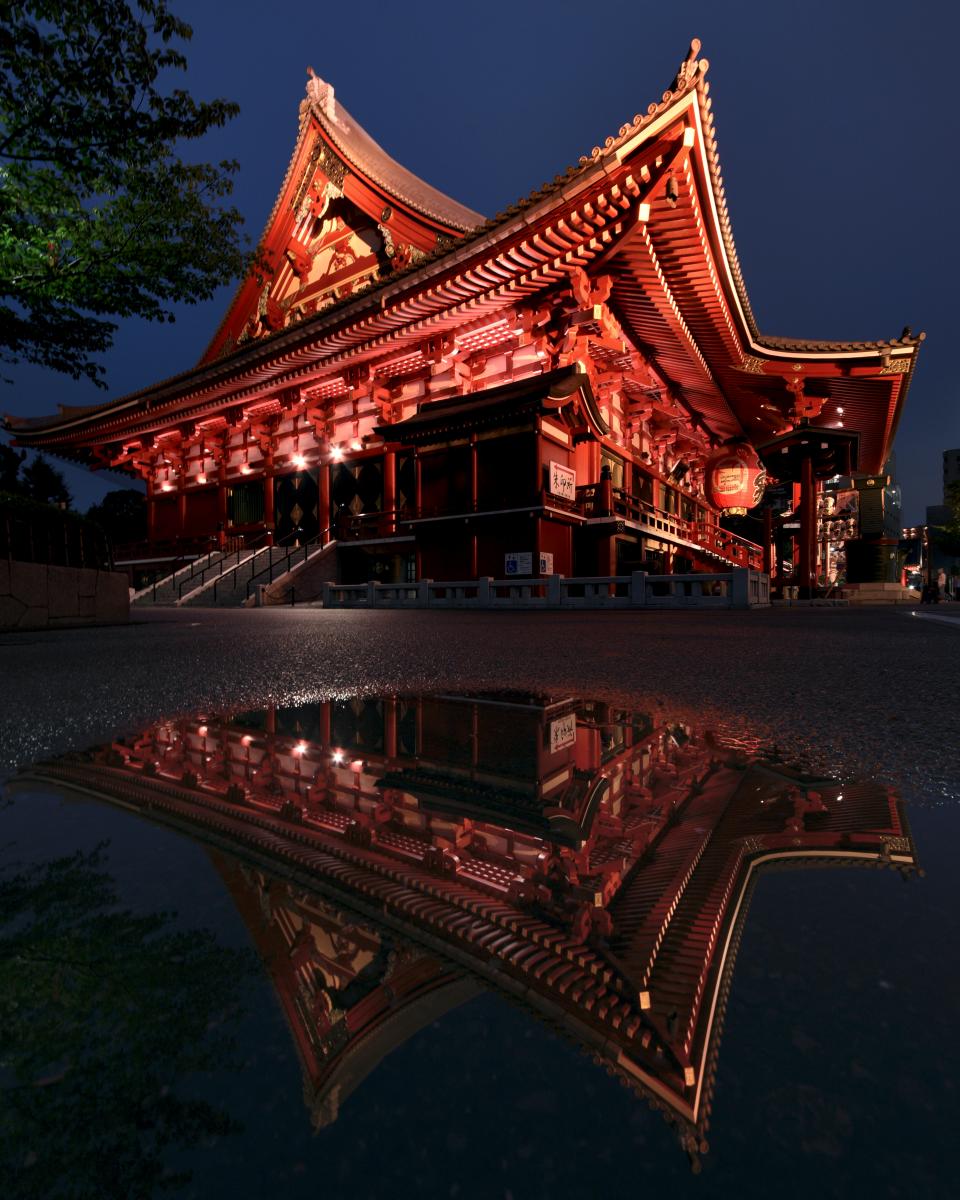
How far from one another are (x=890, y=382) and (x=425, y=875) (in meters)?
18.4

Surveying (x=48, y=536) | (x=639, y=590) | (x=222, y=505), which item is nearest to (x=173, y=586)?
(x=222, y=505)

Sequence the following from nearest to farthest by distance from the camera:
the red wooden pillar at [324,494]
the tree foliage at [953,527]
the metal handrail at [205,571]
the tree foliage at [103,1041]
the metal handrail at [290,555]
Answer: the tree foliage at [103,1041] < the metal handrail at [290,555] < the metal handrail at [205,571] < the red wooden pillar at [324,494] < the tree foliage at [953,527]

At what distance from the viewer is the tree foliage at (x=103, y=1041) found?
402 mm

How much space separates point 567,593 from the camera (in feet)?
37.0

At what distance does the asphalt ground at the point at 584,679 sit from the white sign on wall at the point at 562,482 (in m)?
7.91

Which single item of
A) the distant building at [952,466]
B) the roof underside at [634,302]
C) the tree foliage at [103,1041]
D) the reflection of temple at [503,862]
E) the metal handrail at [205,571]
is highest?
the distant building at [952,466]

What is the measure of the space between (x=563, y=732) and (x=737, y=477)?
21.8 m

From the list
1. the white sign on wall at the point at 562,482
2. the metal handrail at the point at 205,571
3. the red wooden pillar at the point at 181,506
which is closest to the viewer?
the white sign on wall at the point at 562,482

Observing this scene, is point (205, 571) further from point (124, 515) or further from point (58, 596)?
point (124, 515)

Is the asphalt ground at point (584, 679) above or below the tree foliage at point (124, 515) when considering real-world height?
below

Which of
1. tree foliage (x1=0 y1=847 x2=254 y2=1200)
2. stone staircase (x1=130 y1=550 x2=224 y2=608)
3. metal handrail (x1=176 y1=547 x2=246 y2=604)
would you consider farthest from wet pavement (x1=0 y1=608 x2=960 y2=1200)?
stone staircase (x1=130 y1=550 x2=224 y2=608)

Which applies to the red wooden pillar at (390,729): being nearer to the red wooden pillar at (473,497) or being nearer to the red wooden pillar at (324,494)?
the red wooden pillar at (473,497)

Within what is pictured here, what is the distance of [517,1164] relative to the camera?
406 millimetres

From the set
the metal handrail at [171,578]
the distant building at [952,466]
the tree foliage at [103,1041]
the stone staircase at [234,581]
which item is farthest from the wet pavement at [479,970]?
the distant building at [952,466]
